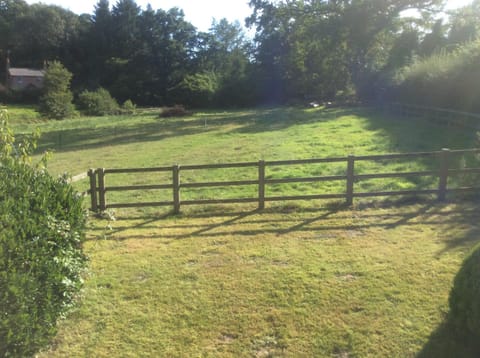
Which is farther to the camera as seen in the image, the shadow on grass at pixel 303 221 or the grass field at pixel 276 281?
the shadow on grass at pixel 303 221

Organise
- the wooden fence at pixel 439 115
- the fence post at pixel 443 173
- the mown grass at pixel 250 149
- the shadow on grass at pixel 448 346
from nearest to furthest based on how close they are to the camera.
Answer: the shadow on grass at pixel 448 346
the fence post at pixel 443 173
the mown grass at pixel 250 149
the wooden fence at pixel 439 115

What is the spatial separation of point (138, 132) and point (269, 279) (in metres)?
21.6

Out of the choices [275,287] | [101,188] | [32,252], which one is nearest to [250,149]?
[101,188]

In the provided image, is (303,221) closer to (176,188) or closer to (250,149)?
(176,188)

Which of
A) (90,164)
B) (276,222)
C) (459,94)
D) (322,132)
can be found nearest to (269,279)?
(276,222)

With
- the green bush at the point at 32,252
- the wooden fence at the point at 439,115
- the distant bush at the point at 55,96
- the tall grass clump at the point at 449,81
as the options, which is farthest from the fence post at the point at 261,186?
the distant bush at the point at 55,96

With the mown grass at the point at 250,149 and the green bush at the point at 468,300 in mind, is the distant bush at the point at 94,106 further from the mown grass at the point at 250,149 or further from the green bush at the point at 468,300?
the green bush at the point at 468,300

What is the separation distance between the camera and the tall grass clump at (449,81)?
17375mm

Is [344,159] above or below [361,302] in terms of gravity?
above

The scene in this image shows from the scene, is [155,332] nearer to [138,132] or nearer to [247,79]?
[138,132]

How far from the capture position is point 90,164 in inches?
579

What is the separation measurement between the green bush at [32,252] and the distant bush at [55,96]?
122 ft

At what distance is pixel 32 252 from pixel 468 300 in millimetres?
3639

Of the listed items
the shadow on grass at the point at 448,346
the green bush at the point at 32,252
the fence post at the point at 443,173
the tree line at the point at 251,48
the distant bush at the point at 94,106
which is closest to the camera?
the green bush at the point at 32,252
